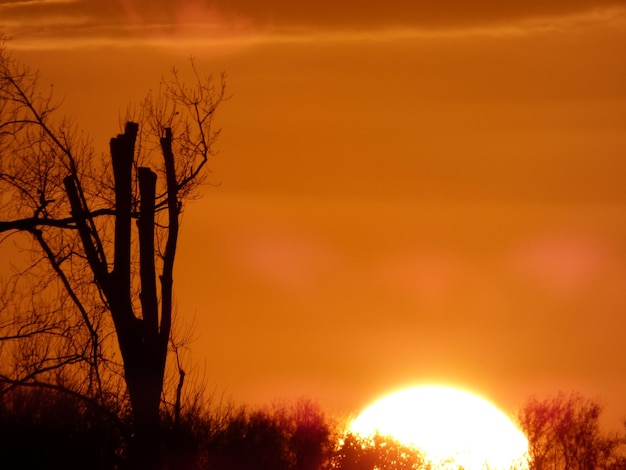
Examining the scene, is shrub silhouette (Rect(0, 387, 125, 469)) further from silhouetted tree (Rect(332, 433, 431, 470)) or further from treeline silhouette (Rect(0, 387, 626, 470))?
silhouetted tree (Rect(332, 433, 431, 470))

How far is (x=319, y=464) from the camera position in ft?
136

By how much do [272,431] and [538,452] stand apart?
19.9 m

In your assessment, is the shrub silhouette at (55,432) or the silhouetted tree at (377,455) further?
the silhouetted tree at (377,455)

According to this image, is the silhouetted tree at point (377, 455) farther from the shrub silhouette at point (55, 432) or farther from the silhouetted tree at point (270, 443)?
the shrub silhouette at point (55, 432)

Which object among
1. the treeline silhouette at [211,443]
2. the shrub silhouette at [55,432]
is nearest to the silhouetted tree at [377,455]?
the treeline silhouette at [211,443]

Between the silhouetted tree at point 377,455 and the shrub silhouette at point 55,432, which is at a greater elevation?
the silhouetted tree at point 377,455

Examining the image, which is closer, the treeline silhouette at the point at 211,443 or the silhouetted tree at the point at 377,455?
the treeline silhouette at the point at 211,443

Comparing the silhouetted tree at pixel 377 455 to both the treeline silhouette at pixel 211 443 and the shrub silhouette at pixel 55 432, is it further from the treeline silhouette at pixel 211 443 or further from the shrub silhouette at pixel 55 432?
the shrub silhouette at pixel 55 432

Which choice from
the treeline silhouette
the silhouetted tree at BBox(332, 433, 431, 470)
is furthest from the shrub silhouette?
the silhouetted tree at BBox(332, 433, 431, 470)

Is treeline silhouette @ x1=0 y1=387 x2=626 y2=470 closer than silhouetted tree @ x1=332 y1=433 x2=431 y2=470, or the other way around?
treeline silhouette @ x1=0 y1=387 x2=626 y2=470

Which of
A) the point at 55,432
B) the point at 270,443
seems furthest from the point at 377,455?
the point at 55,432

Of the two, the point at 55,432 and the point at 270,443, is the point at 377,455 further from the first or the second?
the point at 55,432

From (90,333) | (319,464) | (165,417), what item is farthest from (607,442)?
(90,333)

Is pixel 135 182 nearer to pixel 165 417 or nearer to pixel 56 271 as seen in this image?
pixel 56 271
